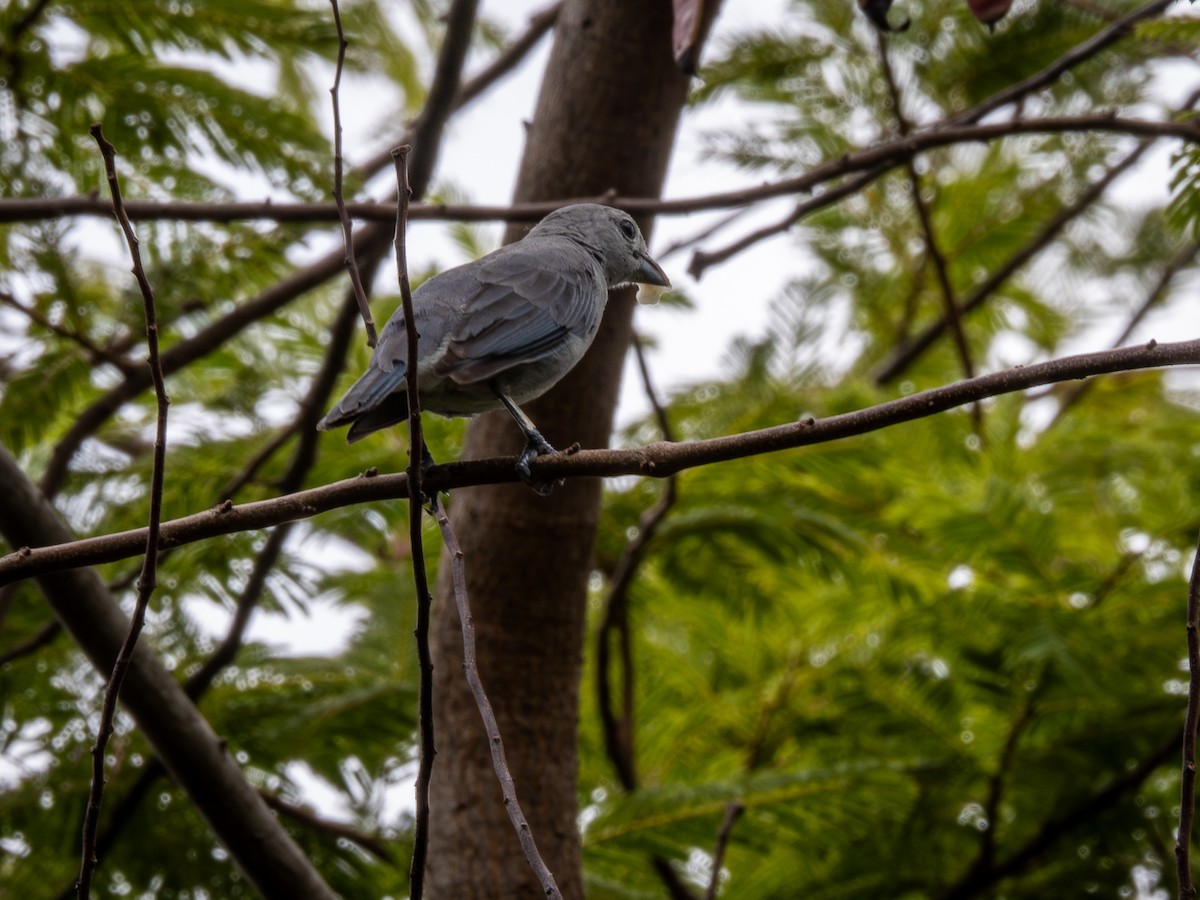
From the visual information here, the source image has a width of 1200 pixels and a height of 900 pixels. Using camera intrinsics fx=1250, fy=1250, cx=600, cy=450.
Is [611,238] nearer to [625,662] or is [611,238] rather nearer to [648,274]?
[648,274]

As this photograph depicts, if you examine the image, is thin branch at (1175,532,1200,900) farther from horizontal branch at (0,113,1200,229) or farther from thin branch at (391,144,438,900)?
horizontal branch at (0,113,1200,229)

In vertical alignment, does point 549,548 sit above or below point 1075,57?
below

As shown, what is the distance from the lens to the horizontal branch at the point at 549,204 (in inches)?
127

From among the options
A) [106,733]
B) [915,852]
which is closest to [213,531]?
[106,733]

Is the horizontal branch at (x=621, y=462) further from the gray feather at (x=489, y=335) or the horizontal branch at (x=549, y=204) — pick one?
the horizontal branch at (x=549, y=204)

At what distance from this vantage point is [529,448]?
2664 mm

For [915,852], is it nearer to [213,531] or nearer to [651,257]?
[651,257]

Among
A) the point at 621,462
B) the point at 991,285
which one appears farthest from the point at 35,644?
the point at 991,285

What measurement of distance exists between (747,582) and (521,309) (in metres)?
1.64

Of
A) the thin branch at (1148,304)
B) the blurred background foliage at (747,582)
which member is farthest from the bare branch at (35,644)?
the thin branch at (1148,304)

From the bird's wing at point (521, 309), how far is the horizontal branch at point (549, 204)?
17 cm

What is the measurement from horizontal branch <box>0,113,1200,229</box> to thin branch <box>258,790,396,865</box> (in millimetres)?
1649

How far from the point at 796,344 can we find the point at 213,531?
2.70 meters

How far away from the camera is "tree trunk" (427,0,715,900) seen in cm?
320
